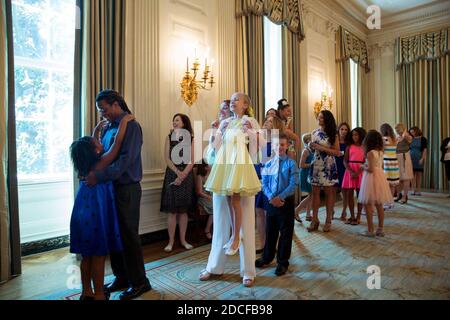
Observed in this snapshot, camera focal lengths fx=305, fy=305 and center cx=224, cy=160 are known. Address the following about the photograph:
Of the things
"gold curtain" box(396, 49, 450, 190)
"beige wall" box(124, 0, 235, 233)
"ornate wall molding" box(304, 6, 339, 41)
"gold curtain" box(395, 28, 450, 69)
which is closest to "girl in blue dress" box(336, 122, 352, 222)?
"beige wall" box(124, 0, 235, 233)

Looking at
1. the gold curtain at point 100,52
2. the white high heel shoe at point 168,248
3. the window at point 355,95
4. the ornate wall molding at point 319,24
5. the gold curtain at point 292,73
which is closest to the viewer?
the gold curtain at point 100,52

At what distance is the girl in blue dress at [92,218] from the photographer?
6.52 ft

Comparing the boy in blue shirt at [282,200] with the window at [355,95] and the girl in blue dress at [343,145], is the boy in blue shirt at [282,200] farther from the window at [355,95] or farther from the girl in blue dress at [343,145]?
the window at [355,95]

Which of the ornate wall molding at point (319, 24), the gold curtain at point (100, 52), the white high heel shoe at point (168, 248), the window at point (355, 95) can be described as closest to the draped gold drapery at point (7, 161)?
the gold curtain at point (100, 52)

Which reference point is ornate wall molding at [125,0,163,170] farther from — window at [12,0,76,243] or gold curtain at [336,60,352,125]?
gold curtain at [336,60,352,125]

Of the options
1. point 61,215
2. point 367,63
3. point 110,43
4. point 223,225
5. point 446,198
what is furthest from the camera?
point 367,63

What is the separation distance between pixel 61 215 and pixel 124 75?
72.8 inches

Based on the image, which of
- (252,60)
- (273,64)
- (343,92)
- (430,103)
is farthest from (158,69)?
(430,103)

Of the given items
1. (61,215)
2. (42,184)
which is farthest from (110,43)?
(61,215)

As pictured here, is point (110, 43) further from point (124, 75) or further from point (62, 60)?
point (62, 60)

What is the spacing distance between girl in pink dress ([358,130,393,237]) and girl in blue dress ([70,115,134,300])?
298 centimetres

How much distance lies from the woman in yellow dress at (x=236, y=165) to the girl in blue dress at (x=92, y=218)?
762mm

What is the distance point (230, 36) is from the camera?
15.0 feet

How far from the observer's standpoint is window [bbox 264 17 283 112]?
575 cm
